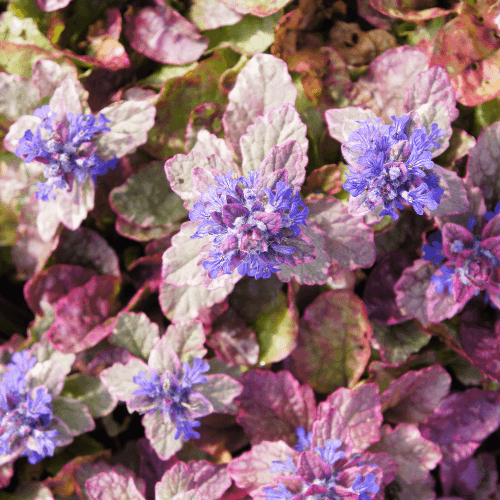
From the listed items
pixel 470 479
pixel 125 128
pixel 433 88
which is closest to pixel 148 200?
pixel 125 128

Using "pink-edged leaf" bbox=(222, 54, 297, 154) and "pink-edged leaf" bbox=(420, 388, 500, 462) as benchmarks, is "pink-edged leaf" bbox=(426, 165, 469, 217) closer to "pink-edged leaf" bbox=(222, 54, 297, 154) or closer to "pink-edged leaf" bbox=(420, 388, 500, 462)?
"pink-edged leaf" bbox=(222, 54, 297, 154)

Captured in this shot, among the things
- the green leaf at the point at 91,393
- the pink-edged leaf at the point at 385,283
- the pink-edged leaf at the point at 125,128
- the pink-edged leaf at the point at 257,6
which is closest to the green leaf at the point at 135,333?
the green leaf at the point at 91,393

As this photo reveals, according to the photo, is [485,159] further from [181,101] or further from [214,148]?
[181,101]

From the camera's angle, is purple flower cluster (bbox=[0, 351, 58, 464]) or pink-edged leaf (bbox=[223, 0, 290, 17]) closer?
purple flower cluster (bbox=[0, 351, 58, 464])

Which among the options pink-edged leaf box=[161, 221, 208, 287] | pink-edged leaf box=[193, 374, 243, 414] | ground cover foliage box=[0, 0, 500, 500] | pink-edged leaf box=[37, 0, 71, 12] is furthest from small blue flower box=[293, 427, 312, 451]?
pink-edged leaf box=[37, 0, 71, 12]

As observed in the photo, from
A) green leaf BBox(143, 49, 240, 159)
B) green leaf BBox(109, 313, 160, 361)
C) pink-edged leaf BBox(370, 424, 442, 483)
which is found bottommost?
pink-edged leaf BBox(370, 424, 442, 483)

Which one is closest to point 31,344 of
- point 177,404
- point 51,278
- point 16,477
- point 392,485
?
point 51,278

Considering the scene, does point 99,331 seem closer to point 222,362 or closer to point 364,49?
point 222,362

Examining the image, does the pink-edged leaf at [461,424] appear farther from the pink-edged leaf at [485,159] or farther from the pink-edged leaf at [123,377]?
the pink-edged leaf at [123,377]
